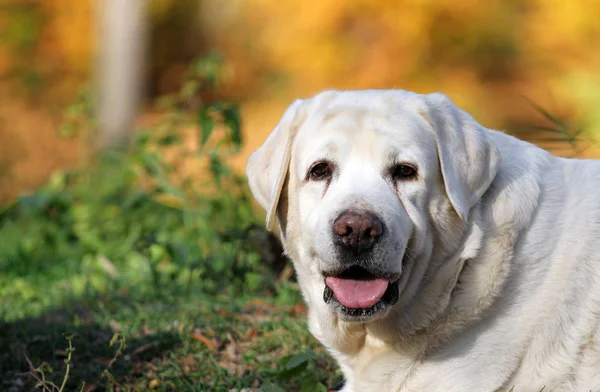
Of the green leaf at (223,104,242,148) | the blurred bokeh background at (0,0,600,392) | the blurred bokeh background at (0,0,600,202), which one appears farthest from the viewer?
the blurred bokeh background at (0,0,600,202)

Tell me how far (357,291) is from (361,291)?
0.02 meters

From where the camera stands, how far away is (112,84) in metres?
15.0

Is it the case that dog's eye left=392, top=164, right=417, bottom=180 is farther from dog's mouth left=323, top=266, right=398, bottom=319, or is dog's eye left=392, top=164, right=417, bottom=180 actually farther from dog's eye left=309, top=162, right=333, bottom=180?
dog's mouth left=323, top=266, right=398, bottom=319

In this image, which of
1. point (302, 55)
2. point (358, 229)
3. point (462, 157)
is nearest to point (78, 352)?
point (358, 229)

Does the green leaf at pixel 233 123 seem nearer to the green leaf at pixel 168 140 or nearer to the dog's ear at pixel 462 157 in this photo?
the green leaf at pixel 168 140

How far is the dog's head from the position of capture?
3.16m

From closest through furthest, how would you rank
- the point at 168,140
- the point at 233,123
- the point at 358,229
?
1. the point at 358,229
2. the point at 233,123
3. the point at 168,140

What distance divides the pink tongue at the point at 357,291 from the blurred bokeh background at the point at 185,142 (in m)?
0.63

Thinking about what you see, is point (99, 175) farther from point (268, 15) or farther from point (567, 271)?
point (268, 15)

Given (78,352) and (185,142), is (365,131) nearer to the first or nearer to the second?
(78,352)

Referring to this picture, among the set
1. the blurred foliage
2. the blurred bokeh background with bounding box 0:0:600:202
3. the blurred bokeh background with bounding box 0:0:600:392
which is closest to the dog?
the blurred bokeh background with bounding box 0:0:600:392

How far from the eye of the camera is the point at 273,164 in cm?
362

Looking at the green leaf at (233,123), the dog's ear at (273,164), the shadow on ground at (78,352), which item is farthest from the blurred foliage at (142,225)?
the dog's ear at (273,164)

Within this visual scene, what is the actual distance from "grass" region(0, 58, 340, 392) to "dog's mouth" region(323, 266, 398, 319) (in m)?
0.62
